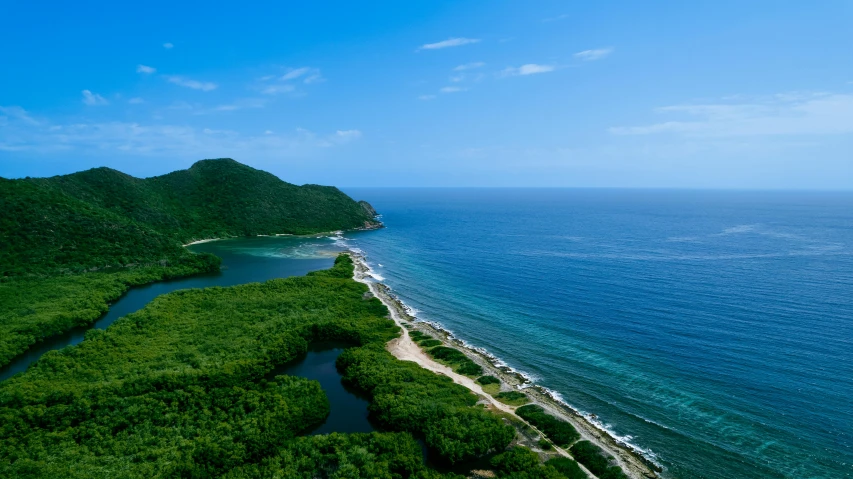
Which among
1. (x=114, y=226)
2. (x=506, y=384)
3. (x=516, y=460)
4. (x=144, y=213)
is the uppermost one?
(x=144, y=213)

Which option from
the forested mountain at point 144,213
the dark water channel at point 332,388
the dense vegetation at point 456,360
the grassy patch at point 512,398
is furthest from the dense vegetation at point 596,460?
the forested mountain at point 144,213

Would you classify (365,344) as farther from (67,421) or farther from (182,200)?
(182,200)

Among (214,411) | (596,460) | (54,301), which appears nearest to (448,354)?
(596,460)

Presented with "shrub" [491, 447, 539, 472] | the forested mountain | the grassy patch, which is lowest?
"shrub" [491, 447, 539, 472]

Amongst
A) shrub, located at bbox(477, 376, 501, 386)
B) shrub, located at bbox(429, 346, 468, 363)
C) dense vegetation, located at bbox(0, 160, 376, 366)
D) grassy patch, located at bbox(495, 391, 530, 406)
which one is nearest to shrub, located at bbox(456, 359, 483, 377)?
shrub, located at bbox(477, 376, 501, 386)

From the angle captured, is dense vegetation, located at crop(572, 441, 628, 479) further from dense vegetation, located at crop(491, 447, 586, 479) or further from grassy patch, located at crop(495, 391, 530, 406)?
grassy patch, located at crop(495, 391, 530, 406)

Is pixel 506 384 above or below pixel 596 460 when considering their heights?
above

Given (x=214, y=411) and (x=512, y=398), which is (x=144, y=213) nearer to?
(x=214, y=411)
